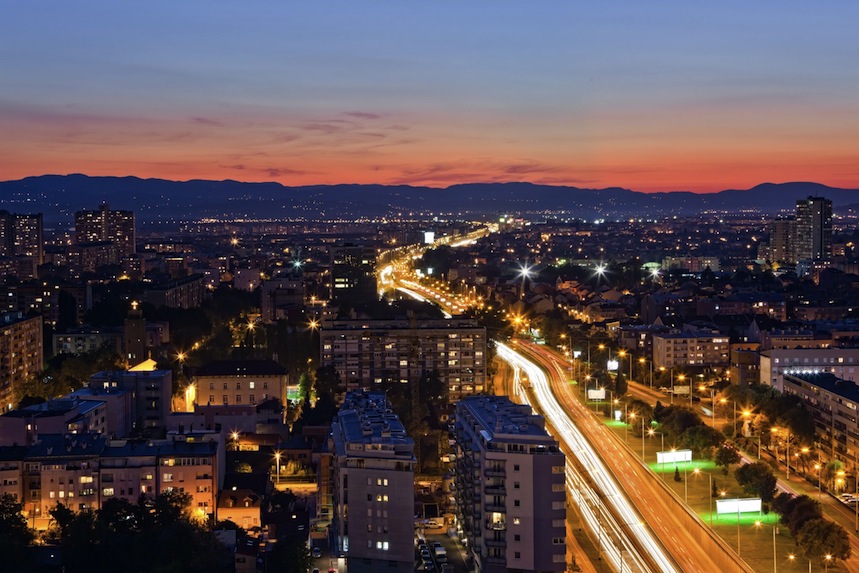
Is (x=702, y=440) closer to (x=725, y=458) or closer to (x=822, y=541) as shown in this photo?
(x=725, y=458)

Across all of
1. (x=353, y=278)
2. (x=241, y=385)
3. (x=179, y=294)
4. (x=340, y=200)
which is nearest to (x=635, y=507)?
(x=241, y=385)

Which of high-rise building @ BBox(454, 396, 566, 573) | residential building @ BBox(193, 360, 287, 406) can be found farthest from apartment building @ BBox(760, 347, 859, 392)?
high-rise building @ BBox(454, 396, 566, 573)

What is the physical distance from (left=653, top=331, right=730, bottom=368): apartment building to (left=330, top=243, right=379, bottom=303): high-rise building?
14934 mm

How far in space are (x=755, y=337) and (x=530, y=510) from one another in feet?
59.3

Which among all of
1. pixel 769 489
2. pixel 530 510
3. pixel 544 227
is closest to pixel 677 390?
pixel 769 489

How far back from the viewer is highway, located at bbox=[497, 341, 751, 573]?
14.2 metres

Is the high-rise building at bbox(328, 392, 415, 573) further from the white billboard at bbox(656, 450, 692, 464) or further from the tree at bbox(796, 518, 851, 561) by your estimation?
the white billboard at bbox(656, 450, 692, 464)

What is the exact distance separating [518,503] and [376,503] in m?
1.63

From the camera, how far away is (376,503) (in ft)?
46.9

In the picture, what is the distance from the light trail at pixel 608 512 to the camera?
1416 cm

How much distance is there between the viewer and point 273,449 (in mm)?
18906

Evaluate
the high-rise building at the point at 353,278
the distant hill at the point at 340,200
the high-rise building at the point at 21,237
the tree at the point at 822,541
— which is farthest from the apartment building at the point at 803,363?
the distant hill at the point at 340,200

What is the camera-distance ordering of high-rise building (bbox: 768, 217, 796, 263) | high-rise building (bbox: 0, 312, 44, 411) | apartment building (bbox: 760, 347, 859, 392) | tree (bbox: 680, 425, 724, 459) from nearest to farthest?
tree (bbox: 680, 425, 724, 459)
apartment building (bbox: 760, 347, 859, 392)
high-rise building (bbox: 0, 312, 44, 411)
high-rise building (bbox: 768, 217, 796, 263)

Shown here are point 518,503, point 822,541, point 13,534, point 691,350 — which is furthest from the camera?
point 691,350
